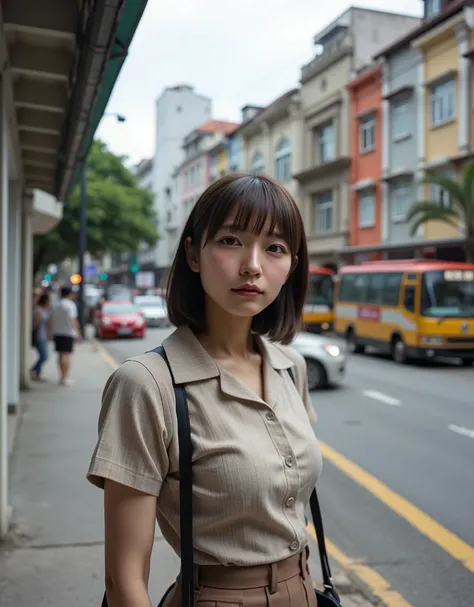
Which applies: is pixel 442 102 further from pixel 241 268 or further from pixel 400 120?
pixel 241 268

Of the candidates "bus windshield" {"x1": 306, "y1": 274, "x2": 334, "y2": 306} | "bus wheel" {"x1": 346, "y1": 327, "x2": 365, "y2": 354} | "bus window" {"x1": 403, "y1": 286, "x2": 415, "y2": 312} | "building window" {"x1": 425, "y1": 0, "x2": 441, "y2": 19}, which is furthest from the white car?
"building window" {"x1": 425, "y1": 0, "x2": 441, "y2": 19}

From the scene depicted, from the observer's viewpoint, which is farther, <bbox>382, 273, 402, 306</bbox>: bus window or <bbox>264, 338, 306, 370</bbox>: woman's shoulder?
<bbox>382, 273, 402, 306</bbox>: bus window

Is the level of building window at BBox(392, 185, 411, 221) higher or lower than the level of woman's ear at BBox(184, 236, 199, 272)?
higher

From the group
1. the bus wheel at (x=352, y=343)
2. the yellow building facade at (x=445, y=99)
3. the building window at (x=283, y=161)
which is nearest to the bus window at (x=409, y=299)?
the bus wheel at (x=352, y=343)

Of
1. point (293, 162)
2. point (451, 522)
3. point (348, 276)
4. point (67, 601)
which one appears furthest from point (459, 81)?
point (67, 601)

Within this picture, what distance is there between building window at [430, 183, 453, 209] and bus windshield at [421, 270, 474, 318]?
252 inches

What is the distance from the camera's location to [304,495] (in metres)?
1.74

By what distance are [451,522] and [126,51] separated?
157 inches

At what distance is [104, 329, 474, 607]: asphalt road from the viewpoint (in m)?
4.32

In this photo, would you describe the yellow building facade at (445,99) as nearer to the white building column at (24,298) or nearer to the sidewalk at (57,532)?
the white building column at (24,298)

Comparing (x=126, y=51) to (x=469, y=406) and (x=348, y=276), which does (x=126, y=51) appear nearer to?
(x=469, y=406)

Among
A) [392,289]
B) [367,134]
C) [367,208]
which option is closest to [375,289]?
[392,289]

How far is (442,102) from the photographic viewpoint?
23547 mm

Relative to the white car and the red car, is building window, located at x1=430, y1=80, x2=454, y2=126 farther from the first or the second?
the white car
